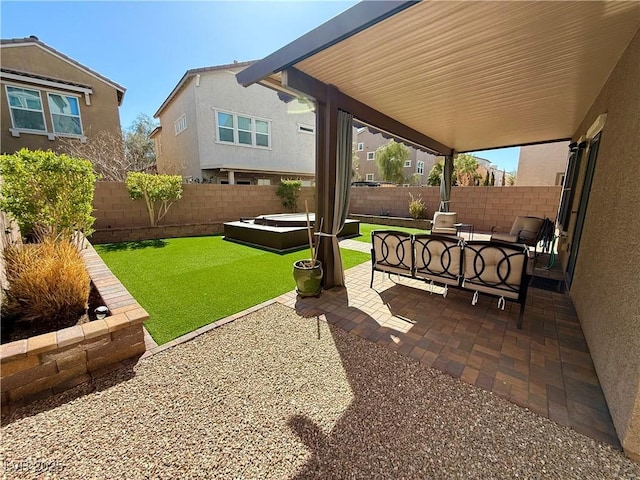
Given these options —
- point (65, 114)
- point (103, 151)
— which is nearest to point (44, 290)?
point (103, 151)

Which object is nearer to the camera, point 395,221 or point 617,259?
point 617,259

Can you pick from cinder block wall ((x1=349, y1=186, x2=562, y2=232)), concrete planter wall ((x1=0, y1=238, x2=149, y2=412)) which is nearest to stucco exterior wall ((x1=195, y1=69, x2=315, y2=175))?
cinder block wall ((x1=349, y1=186, x2=562, y2=232))

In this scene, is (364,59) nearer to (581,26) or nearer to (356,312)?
(581,26)

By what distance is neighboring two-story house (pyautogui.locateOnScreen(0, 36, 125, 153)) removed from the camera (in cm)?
912

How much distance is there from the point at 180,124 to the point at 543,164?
1852cm

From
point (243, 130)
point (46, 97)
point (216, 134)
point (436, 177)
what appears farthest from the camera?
point (436, 177)

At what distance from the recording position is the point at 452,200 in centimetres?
1038

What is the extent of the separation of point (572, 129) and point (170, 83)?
16136 mm

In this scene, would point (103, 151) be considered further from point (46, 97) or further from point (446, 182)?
point (446, 182)

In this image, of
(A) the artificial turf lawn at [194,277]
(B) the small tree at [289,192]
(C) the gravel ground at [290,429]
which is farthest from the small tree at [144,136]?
(C) the gravel ground at [290,429]

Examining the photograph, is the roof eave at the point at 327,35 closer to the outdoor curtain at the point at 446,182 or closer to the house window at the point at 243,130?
the outdoor curtain at the point at 446,182

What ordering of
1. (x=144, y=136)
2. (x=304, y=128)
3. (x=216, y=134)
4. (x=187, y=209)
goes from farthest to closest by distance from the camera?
(x=144, y=136)
(x=304, y=128)
(x=216, y=134)
(x=187, y=209)

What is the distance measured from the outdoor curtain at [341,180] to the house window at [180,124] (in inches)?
462

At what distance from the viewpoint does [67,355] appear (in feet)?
6.77
